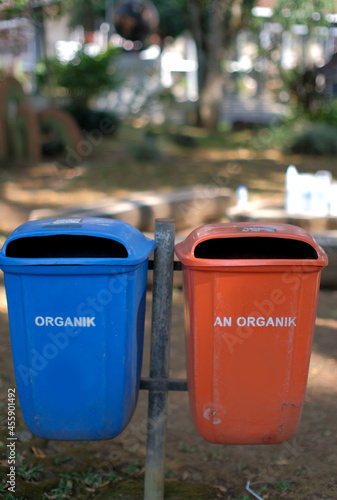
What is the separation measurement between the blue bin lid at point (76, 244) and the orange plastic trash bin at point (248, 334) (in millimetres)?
205

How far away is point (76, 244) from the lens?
2.75 m

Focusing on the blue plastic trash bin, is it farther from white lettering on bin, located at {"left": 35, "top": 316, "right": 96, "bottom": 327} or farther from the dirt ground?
the dirt ground

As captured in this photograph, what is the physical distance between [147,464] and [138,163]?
29.9 feet

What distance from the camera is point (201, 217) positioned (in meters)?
7.22

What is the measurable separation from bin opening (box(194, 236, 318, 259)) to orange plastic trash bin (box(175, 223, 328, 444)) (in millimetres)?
217

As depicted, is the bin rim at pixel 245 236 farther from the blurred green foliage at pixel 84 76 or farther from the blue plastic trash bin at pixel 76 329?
the blurred green foliage at pixel 84 76

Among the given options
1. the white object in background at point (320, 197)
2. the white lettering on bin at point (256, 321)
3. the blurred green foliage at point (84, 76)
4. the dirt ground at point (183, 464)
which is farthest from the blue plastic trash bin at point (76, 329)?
the blurred green foliage at point (84, 76)

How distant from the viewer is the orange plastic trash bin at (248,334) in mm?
2285

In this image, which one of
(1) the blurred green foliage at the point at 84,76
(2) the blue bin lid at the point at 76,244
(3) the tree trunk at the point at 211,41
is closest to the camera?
(2) the blue bin lid at the point at 76,244

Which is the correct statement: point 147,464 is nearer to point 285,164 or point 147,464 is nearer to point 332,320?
point 332,320

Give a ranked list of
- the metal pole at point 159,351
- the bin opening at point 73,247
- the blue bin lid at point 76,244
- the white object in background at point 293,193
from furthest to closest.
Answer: the white object in background at point 293,193 < the bin opening at point 73,247 < the metal pole at point 159,351 < the blue bin lid at point 76,244

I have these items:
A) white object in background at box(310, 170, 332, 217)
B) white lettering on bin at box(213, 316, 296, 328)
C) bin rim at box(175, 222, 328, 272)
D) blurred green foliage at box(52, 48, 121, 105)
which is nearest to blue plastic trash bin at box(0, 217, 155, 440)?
bin rim at box(175, 222, 328, 272)

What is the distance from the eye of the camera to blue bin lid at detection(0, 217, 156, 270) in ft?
7.27

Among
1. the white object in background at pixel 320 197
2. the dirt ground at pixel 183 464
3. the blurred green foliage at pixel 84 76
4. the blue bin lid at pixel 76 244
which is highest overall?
the blue bin lid at pixel 76 244
